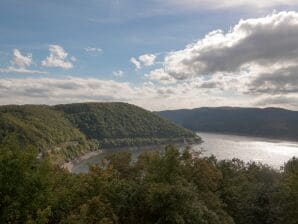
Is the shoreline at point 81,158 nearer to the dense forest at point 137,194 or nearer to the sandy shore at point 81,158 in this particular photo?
the sandy shore at point 81,158

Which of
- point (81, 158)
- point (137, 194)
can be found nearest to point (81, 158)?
point (81, 158)

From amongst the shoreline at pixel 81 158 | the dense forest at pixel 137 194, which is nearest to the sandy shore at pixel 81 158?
the shoreline at pixel 81 158

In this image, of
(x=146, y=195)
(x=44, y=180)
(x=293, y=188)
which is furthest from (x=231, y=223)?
(x=44, y=180)

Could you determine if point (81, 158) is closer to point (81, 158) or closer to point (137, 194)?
point (81, 158)

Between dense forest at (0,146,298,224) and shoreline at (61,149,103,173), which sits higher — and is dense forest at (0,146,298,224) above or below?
above

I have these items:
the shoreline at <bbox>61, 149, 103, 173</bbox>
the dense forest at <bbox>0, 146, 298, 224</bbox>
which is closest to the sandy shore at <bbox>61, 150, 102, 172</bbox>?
the shoreline at <bbox>61, 149, 103, 173</bbox>

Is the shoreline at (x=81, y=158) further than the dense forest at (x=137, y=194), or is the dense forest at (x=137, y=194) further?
the shoreline at (x=81, y=158)

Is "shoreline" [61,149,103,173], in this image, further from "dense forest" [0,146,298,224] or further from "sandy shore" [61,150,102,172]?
"dense forest" [0,146,298,224]

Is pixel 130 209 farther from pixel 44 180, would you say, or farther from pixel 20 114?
pixel 20 114
